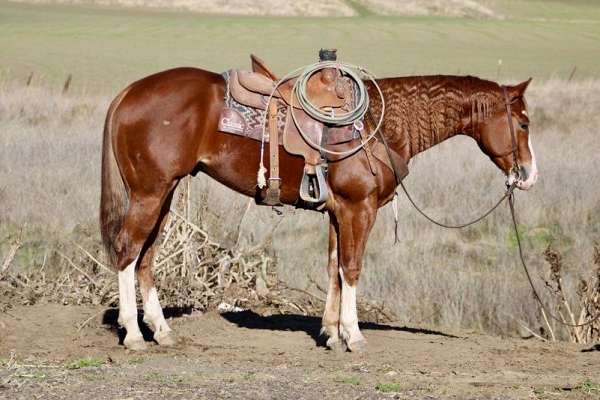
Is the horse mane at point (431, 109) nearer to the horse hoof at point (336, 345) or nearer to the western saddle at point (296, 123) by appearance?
the western saddle at point (296, 123)

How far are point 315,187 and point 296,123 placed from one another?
494 millimetres

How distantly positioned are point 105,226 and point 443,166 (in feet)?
29.7

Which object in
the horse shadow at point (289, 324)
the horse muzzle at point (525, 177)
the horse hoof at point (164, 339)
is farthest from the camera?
the horse shadow at point (289, 324)

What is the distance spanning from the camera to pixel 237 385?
277 inches

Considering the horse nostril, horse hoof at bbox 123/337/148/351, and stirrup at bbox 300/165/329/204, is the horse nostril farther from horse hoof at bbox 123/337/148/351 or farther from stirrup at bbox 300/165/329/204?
horse hoof at bbox 123/337/148/351

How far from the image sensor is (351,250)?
27.8 ft

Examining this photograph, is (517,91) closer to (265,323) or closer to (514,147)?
(514,147)

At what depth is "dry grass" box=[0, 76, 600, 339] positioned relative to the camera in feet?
36.2

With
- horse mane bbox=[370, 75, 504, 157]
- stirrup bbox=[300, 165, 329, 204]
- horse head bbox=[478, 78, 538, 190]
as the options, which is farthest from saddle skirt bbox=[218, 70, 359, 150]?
horse head bbox=[478, 78, 538, 190]

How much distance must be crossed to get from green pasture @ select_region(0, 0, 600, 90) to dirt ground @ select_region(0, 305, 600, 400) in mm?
22260

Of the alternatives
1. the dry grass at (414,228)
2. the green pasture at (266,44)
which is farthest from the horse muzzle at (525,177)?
the green pasture at (266,44)

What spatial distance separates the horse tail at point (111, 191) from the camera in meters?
8.57

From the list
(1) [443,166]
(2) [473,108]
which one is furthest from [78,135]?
(2) [473,108]

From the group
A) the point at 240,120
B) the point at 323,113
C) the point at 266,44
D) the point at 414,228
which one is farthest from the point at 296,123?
the point at 266,44
